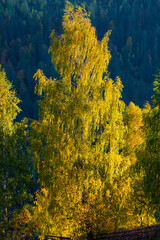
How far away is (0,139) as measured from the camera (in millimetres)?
14719

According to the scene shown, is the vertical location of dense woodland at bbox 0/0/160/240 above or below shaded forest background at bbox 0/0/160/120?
below

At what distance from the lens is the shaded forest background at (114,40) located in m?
144

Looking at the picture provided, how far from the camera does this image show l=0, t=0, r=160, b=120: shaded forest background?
14350 centimetres

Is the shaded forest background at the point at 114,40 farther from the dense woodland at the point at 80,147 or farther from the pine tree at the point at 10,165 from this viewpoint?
the dense woodland at the point at 80,147

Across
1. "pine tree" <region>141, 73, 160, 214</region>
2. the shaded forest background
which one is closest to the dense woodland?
"pine tree" <region>141, 73, 160, 214</region>

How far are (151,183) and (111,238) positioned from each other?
5.01 meters

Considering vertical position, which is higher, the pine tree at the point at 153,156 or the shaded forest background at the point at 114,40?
the shaded forest background at the point at 114,40

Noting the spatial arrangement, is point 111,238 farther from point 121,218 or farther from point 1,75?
point 1,75

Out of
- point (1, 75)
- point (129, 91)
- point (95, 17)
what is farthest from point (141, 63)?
point (1, 75)

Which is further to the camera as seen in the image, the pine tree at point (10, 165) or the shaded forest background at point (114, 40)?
the shaded forest background at point (114, 40)

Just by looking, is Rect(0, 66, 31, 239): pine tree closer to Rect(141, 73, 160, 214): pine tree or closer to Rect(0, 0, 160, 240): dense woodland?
Rect(0, 0, 160, 240): dense woodland

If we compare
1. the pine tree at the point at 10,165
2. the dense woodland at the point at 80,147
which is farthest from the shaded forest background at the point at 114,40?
the dense woodland at the point at 80,147

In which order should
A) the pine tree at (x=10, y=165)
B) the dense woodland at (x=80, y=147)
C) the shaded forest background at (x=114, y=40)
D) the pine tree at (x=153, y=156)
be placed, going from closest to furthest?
the pine tree at (x=153, y=156), the dense woodland at (x=80, y=147), the pine tree at (x=10, y=165), the shaded forest background at (x=114, y=40)

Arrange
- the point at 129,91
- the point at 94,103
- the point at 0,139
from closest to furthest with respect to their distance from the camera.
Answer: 1. the point at 94,103
2. the point at 0,139
3. the point at 129,91
